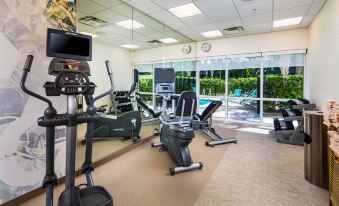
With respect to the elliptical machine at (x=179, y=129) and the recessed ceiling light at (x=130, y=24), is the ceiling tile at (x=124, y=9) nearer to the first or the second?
the recessed ceiling light at (x=130, y=24)

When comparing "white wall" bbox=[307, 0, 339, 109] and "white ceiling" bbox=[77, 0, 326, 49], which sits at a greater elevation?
"white ceiling" bbox=[77, 0, 326, 49]

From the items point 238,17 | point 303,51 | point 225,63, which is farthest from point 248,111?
point 238,17

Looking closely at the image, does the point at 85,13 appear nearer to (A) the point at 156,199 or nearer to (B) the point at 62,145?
(B) the point at 62,145

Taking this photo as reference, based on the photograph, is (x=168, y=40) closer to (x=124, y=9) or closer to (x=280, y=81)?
(x=124, y=9)

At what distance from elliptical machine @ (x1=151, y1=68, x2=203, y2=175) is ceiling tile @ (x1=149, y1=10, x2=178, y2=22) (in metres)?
1.42

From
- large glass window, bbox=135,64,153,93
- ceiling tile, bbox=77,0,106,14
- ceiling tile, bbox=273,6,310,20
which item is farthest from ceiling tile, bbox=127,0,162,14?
ceiling tile, bbox=273,6,310,20

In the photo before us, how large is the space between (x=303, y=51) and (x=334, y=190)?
5.13m

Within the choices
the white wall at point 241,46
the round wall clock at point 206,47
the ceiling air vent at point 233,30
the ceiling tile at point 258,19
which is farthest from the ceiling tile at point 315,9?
the round wall clock at point 206,47

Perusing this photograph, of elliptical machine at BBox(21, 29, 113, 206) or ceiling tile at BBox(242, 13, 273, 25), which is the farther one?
ceiling tile at BBox(242, 13, 273, 25)

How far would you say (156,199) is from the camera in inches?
90.5

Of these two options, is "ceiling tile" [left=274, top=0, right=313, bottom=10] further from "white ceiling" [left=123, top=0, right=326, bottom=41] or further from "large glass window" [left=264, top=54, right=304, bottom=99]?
"large glass window" [left=264, top=54, right=304, bottom=99]

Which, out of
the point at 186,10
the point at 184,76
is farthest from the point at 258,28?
the point at 184,76

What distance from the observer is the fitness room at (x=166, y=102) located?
200 cm

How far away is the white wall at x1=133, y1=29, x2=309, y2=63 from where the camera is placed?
5.88 m
